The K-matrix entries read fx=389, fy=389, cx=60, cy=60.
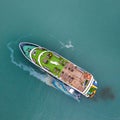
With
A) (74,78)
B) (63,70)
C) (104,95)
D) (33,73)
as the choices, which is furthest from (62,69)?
(104,95)

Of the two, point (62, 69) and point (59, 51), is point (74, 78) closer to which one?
point (62, 69)

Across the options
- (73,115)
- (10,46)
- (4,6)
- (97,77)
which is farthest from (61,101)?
(4,6)

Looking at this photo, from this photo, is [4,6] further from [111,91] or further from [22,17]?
[111,91]

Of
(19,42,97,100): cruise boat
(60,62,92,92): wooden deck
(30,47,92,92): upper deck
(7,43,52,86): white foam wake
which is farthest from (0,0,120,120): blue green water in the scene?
(60,62,92,92): wooden deck

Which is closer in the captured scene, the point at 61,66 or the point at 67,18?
the point at 61,66

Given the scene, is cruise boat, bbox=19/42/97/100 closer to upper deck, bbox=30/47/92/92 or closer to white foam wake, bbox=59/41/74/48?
upper deck, bbox=30/47/92/92

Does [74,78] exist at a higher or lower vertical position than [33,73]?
higher
